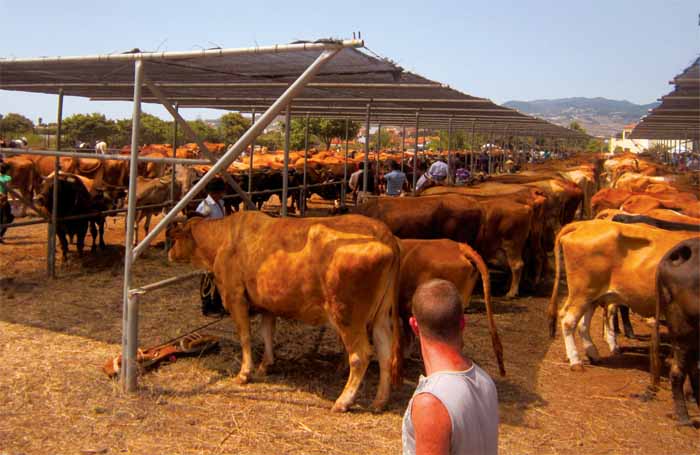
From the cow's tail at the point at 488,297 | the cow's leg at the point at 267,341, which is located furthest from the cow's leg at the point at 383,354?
the cow's leg at the point at 267,341

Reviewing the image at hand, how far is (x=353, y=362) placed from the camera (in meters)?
5.83

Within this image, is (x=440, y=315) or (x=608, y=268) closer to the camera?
(x=440, y=315)

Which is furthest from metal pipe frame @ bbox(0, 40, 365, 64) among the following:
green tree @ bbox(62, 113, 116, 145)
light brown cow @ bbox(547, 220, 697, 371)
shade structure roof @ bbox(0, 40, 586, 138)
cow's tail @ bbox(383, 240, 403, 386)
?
green tree @ bbox(62, 113, 116, 145)

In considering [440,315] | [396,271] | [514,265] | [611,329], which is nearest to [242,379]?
[396,271]

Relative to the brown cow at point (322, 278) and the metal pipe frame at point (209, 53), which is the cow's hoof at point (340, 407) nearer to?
the brown cow at point (322, 278)

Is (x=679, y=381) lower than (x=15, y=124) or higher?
lower

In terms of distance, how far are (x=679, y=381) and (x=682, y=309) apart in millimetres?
714

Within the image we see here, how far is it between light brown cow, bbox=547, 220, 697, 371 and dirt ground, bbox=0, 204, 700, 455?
61 centimetres

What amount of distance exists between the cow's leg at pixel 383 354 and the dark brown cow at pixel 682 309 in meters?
2.51

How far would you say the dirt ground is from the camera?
520 cm

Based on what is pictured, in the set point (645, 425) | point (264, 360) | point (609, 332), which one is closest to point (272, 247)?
point (264, 360)

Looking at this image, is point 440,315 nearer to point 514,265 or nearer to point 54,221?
point 514,265

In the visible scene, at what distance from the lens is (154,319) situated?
8.44m

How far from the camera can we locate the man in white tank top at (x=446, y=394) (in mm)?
2369
